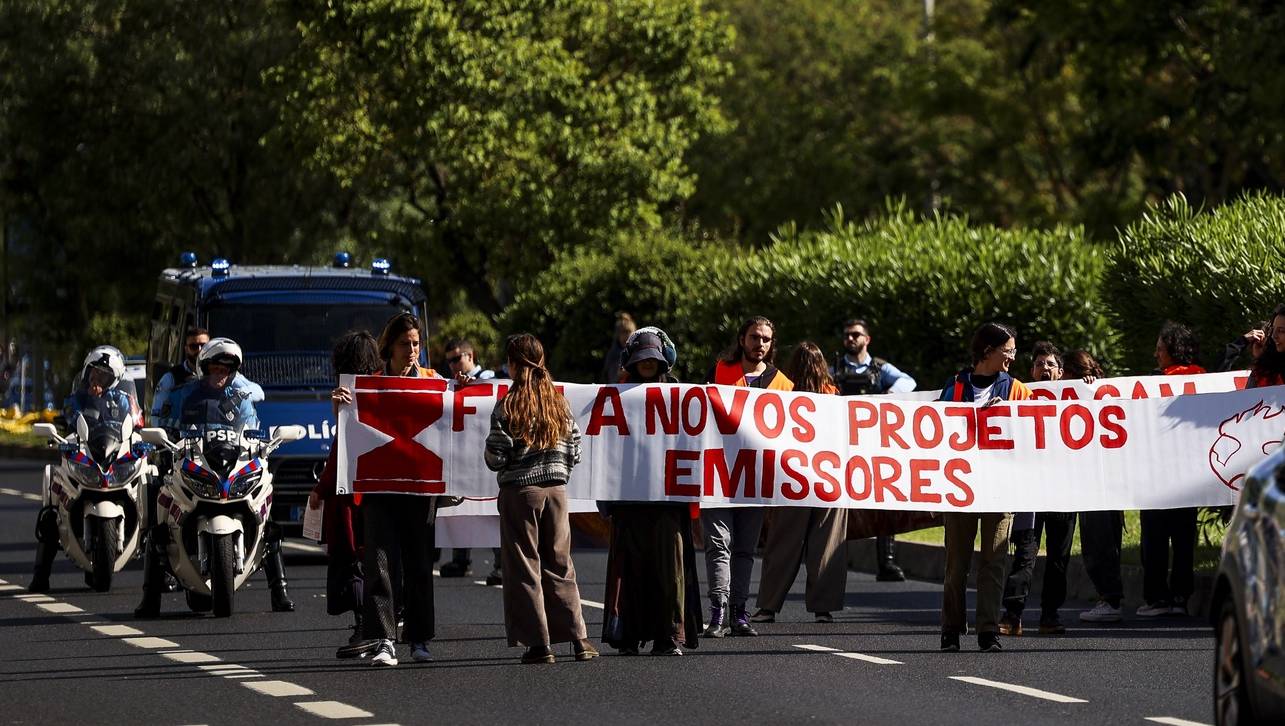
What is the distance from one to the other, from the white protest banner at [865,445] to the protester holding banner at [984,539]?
142 mm

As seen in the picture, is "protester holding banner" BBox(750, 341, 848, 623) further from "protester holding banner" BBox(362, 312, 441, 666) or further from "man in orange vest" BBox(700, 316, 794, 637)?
"protester holding banner" BBox(362, 312, 441, 666)

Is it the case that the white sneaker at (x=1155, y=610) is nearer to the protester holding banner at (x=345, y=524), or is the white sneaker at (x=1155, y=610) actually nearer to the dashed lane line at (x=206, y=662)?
the protester holding banner at (x=345, y=524)

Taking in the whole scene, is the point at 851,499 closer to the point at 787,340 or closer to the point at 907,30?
the point at 787,340

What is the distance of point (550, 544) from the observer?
11508mm

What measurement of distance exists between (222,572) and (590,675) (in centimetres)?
373

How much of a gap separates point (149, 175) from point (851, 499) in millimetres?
34193

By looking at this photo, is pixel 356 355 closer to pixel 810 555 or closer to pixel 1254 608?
pixel 810 555

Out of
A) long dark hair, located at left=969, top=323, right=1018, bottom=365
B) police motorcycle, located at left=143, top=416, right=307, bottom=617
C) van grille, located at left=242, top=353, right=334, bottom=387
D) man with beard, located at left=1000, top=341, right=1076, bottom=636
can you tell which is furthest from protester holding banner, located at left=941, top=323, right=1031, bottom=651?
van grille, located at left=242, top=353, right=334, bottom=387

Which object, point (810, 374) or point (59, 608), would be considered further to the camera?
point (59, 608)

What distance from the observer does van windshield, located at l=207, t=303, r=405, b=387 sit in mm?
19156

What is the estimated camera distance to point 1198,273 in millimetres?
17156

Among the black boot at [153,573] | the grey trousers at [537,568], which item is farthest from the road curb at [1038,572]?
the black boot at [153,573]

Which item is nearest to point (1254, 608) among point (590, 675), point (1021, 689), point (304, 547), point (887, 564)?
Result: point (1021, 689)

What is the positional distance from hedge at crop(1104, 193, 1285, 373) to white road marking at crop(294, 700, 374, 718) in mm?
8303
